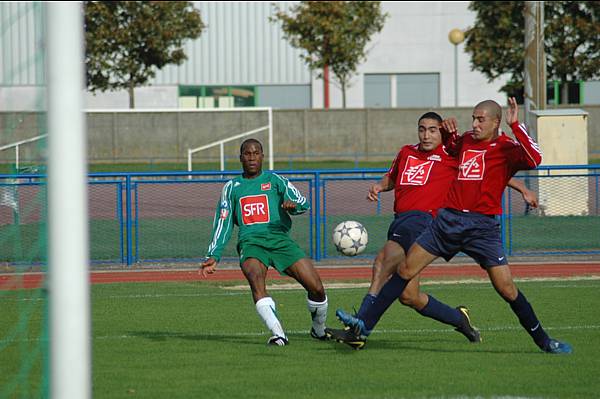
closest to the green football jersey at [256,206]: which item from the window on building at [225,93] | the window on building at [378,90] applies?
the window on building at [225,93]

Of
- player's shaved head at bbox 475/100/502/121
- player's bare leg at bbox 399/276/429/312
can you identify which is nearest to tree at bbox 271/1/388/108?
player's bare leg at bbox 399/276/429/312

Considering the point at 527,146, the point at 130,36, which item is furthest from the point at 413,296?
the point at 130,36

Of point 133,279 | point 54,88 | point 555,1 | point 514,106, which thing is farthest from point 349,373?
point 555,1

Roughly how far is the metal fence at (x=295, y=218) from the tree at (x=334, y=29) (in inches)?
1089

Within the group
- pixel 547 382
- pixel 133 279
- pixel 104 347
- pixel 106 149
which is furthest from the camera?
pixel 106 149

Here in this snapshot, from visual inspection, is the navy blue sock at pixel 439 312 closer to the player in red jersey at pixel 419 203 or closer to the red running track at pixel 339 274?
the player in red jersey at pixel 419 203

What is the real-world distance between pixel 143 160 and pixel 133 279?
24.2m

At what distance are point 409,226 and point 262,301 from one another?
1347mm

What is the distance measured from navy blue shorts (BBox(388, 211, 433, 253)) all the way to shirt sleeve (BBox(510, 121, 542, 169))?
3.72 feet

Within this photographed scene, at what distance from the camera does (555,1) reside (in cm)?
4494

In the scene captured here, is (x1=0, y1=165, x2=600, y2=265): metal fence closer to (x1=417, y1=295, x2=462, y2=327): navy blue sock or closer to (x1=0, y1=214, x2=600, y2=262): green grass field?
(x1=0, y1=214, x2=600, y2=262): green grass field

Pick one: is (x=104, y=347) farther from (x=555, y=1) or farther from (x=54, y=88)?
(x=555, y=1)

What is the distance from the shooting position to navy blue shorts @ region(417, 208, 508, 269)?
27.6ft

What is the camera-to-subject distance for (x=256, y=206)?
30.8 ft
